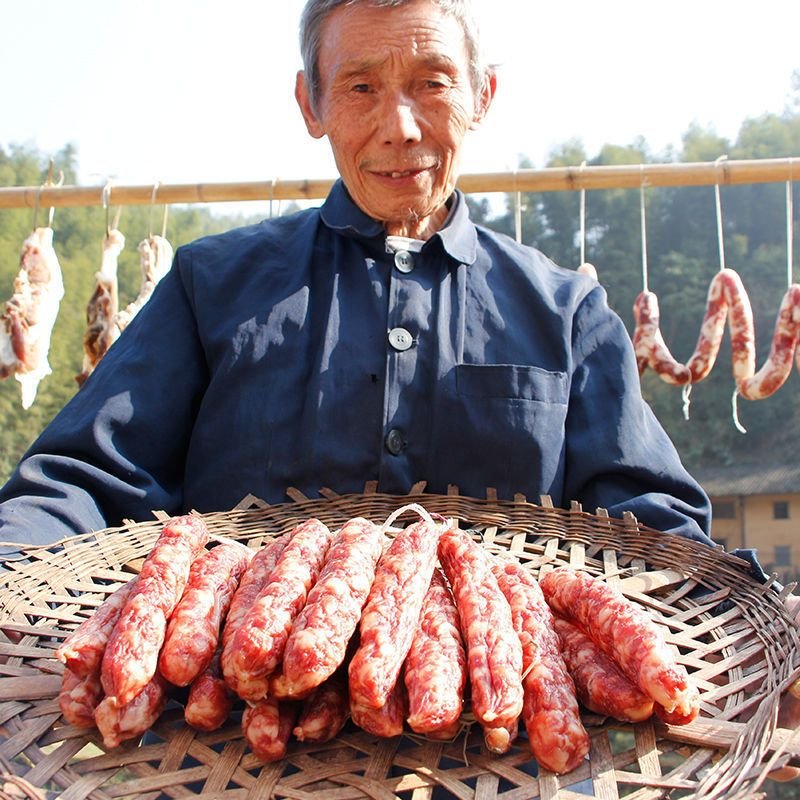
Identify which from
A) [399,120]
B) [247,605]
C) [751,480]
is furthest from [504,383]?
[751,480]

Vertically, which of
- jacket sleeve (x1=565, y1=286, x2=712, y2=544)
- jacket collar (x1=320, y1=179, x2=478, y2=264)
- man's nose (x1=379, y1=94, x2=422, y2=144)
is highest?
man's nose (x1=379, y1=94, x2=422, y2=144)

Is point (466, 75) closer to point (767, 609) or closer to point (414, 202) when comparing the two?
point (414, 202)

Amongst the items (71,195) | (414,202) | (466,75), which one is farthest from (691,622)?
(71,195)

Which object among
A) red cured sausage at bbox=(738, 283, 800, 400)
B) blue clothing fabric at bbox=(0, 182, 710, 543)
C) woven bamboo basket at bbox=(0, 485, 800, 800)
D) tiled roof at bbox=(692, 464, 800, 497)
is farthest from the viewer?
tiled roof at bbox=(692, 464, 800, 497)

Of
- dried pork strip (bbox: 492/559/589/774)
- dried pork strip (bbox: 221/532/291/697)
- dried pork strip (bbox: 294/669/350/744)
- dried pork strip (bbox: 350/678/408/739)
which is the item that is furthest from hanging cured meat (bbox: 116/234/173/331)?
dried pork strip (bbox: 350/678/408/739)

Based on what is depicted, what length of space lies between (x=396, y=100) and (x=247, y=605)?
4.39 ft

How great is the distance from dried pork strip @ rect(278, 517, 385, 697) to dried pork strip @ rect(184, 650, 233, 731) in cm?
12

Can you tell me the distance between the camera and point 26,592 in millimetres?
1863

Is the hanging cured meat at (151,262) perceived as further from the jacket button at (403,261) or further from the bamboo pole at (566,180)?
the jacket button at (403,261)

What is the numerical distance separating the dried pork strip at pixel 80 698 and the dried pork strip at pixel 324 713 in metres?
0.33

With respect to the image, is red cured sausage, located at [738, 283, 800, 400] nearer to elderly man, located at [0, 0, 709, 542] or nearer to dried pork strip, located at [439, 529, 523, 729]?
elderly man, located at [0, 0, 709, 542]

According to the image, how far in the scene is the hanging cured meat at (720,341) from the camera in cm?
537

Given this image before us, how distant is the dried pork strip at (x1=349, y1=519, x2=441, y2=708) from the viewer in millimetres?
1443

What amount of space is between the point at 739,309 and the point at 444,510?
12.5 feet
